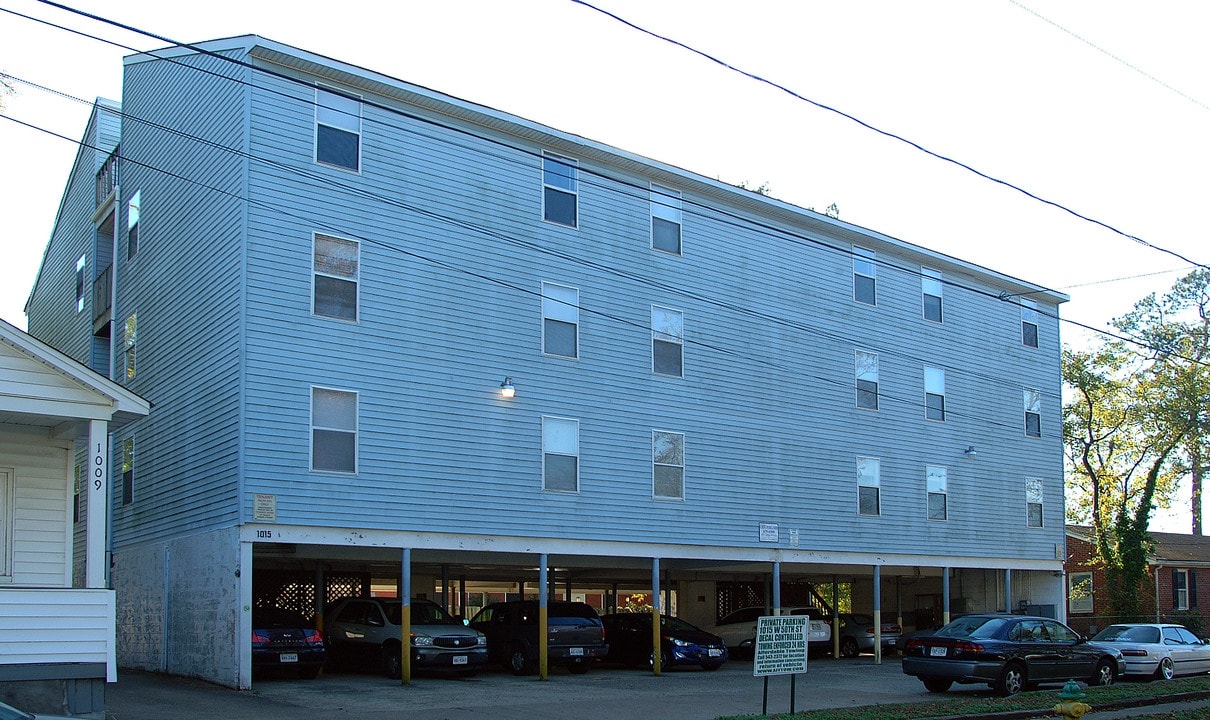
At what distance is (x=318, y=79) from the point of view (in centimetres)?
2236

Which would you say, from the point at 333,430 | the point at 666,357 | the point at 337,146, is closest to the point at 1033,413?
the point at 666,357

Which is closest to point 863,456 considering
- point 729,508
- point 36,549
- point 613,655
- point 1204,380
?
point 729,508

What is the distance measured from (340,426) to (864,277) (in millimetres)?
15118

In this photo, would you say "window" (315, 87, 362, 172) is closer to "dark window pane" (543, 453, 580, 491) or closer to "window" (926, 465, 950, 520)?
"dark window pane" (543, 453, 580, 491)

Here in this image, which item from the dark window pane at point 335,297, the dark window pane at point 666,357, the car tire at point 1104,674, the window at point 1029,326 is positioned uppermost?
the window at point 1029,326

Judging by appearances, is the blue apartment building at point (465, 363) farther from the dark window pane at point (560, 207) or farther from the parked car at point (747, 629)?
the parked car at point (747, 629)

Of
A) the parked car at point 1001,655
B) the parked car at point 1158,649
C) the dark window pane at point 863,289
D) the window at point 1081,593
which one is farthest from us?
the window at point 1081,593

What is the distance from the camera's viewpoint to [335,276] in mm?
21938

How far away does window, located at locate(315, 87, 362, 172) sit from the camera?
22.2 metres

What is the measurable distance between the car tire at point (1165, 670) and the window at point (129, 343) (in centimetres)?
2233

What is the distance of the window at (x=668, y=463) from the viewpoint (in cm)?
2594

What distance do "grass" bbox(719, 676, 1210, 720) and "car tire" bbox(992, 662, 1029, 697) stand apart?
26 centimetres

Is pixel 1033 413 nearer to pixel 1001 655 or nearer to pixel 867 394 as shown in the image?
pixel 867 394

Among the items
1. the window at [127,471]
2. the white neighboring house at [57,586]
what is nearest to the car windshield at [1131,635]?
the white neighboring house at [57,586]
